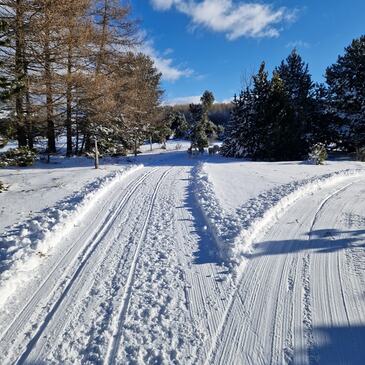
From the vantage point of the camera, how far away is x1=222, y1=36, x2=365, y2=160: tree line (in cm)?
2091

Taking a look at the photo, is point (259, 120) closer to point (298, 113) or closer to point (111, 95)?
point (298, 113)

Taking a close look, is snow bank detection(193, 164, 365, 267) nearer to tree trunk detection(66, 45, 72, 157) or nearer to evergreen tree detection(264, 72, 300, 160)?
tree trunk detection(66, 45, 72, 157)

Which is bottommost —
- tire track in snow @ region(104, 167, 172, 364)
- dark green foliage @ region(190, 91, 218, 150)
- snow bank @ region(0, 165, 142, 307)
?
tire track in snow @ region(104, 167, 172, 364)

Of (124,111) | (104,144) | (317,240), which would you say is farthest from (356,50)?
(317,240)

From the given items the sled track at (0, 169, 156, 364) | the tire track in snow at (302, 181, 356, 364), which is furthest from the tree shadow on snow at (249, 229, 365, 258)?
the sled track at (0, 169, 156, 364)

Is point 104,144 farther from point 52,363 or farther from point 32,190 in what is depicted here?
point 52,363

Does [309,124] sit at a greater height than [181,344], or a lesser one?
greater

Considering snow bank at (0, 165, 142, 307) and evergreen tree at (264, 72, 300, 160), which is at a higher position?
evergreen tree at (264, 72, 300, 160)

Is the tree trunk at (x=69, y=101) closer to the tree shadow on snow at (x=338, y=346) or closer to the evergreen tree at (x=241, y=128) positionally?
the evergreen tree at (x=241, y=128)

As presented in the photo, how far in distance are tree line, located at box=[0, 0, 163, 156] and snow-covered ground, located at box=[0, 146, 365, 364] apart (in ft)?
17.1

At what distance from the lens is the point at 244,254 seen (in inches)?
212

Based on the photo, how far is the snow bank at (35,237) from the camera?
15.4 feet

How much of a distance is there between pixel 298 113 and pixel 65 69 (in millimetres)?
17113

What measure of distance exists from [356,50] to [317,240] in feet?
74.7
